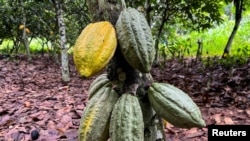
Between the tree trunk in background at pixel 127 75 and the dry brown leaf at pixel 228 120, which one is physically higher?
the tree trunk in background at pixel 127 75

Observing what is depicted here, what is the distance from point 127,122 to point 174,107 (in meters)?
0.11

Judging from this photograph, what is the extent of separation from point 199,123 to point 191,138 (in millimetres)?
1057

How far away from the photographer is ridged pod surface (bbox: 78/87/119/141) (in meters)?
0.77

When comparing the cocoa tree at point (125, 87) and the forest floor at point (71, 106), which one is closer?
the cocoa tree at point (125, 87)

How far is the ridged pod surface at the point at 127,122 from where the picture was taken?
2.39 feet

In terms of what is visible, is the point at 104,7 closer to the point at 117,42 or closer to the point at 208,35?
the point at 117,42

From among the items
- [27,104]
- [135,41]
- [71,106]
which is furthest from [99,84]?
[27,104]

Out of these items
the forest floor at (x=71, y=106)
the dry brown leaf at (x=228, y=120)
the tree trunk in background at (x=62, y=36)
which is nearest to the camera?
the forest floor at (x=71, y=106)

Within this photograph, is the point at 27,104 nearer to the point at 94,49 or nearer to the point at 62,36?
the point at 62,36

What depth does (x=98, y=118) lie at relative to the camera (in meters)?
0.77

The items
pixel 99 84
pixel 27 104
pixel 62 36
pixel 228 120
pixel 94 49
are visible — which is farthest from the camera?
pixel 62 36

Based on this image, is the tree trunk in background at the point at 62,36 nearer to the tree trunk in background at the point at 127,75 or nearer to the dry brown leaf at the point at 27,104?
the dry brown leaf at the point at 27,104

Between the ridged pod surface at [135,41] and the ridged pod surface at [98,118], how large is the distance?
12 cm

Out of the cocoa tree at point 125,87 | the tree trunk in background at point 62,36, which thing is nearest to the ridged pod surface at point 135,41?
the cocoa tree at point 125,87
